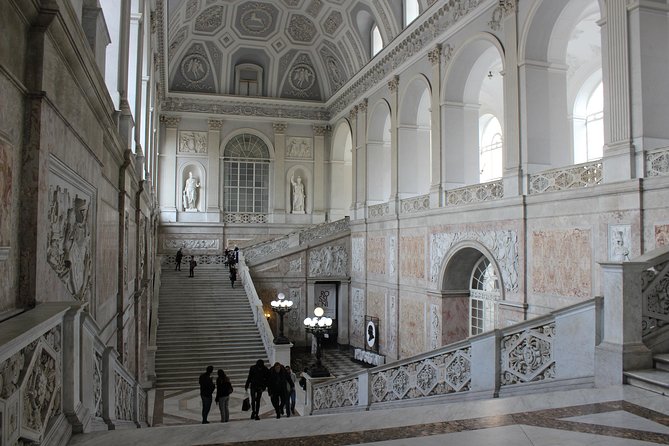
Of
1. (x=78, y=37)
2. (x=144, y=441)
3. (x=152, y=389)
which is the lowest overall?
(x=152, y=389)

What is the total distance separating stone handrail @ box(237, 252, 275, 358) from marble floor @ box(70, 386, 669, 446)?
12.2 m

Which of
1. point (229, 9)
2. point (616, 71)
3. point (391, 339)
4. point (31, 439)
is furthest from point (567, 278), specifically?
point (229, 9)

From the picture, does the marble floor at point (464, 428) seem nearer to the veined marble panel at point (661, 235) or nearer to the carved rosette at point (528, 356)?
the carved rosette at point (528, 356)

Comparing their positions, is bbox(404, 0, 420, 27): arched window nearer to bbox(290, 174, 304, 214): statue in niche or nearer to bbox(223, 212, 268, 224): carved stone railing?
bbox(290, 174, 304, 214): statue in niche

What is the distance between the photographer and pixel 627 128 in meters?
10.5

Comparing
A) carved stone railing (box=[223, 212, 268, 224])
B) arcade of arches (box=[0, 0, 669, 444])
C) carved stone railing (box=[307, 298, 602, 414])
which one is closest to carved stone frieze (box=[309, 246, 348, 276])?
arcade of arches (box=[0, 0, 669, 444])

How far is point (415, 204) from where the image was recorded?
19.6 metres

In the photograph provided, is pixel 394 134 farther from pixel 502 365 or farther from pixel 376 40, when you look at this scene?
pixel 502 365

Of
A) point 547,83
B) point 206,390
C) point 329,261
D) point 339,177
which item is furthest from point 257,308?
point 339,177

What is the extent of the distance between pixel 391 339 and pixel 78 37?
59.8ft

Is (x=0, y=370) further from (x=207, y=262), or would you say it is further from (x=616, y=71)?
(x=207, y=262)

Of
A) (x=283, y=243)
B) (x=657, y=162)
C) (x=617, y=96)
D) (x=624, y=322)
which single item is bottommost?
(x=624, y=322)

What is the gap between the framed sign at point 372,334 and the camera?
2219 cm

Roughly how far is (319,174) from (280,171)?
2271 millimetres
